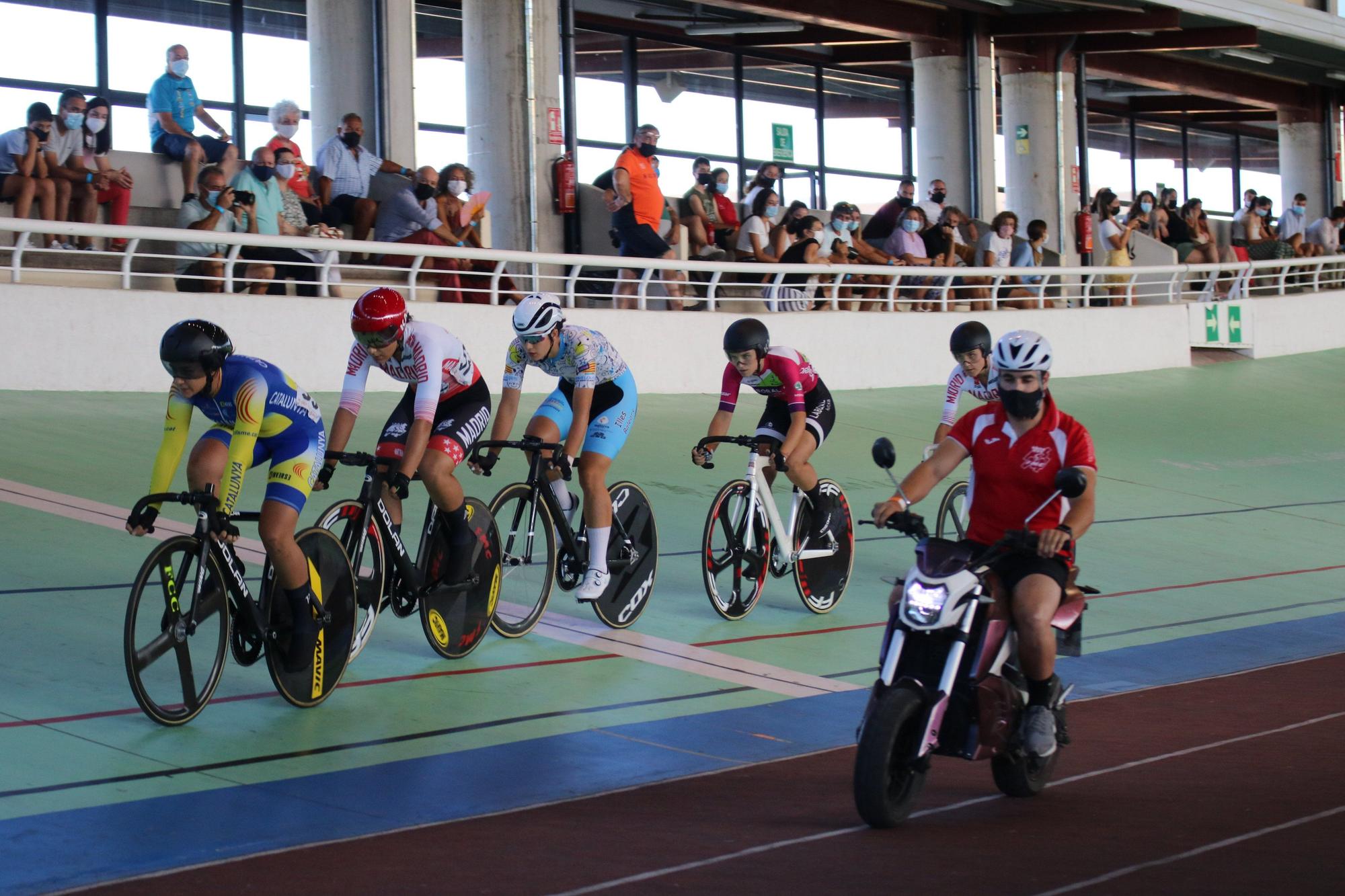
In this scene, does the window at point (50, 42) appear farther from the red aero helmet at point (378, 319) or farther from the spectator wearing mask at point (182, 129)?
the red aero helmet at point (378, 319)

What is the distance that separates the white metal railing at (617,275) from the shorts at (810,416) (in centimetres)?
482

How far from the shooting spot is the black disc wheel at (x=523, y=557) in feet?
23.1

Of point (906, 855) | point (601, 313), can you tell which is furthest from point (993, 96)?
point (906, 855)

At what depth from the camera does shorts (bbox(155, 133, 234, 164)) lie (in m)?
13.0

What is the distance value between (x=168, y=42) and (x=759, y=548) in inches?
484

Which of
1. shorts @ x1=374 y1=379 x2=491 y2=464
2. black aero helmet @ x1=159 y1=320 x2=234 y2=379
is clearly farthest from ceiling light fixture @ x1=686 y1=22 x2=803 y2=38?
black aero helmet @ x1=159 y1=320 x2=234 y2=379

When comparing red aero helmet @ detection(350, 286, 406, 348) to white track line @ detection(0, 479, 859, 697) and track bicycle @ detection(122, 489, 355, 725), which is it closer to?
track bicycle @ detection(122, 489, 355, 725)

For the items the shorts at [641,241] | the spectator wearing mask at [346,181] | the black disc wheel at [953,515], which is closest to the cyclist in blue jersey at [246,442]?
the black disc wheel at [953,515]

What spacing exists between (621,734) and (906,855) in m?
Result: 1.81

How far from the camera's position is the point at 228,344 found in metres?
5.34

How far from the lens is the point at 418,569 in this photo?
646 centimetres

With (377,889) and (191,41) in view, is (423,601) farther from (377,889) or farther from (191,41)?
(191,41)

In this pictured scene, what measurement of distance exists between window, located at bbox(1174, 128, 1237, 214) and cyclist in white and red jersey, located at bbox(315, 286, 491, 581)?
30.1 m

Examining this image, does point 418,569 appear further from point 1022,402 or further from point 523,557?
point 1022,402
